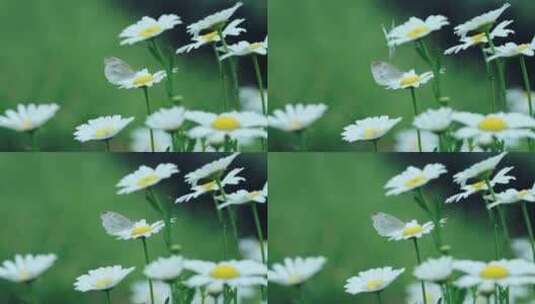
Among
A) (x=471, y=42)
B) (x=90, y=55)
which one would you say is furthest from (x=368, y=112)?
(x=90, y=55)

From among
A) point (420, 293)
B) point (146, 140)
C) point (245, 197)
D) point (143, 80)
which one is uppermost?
point (143, 80)

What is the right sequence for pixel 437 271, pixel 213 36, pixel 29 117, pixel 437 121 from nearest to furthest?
pixel 437 271, pixel 437 121, pixel 29 117, pixel 213 36

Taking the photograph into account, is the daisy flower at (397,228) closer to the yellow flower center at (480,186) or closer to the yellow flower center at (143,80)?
the yellow flower center at (480,186)

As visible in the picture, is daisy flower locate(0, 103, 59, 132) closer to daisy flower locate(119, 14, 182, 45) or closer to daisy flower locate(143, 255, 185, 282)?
daisy flower locate(119, 14, 182, 45)

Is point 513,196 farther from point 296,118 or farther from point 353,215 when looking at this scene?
point 296,118

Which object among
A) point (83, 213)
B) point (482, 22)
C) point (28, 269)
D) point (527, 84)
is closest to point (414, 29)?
point (482, 22)

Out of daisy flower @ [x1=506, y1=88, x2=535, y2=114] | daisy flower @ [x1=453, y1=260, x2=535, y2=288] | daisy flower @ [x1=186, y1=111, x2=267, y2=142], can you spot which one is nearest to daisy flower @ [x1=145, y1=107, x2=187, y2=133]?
daisy flower @ [x1=186, y1=111, x2=267, y2=142]

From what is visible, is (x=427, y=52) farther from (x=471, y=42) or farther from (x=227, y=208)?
(x=227, y=208)
